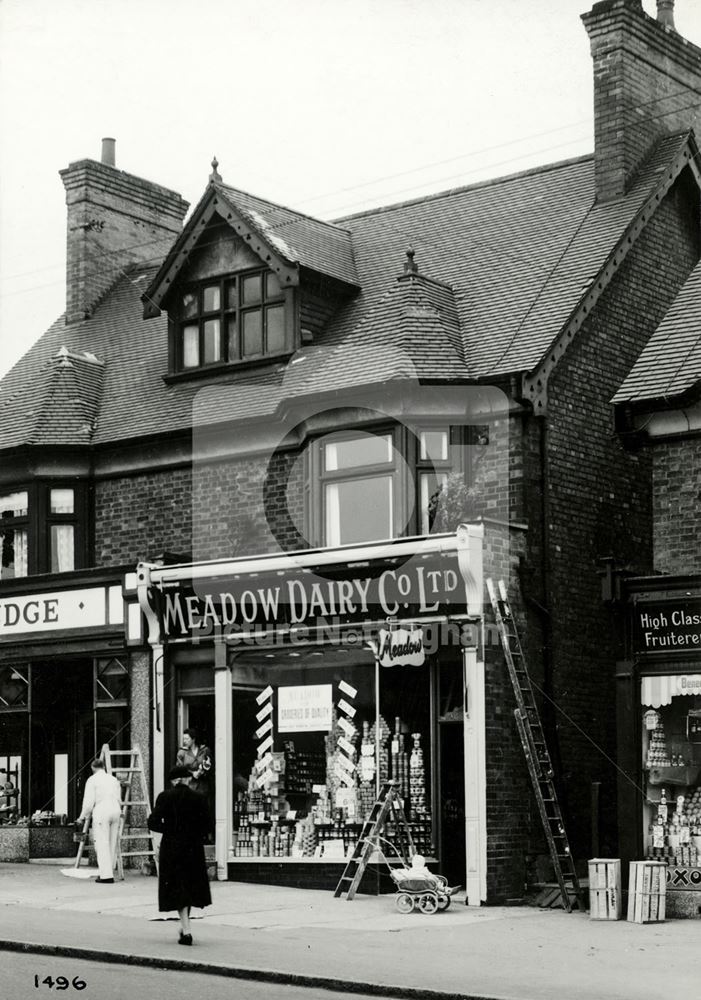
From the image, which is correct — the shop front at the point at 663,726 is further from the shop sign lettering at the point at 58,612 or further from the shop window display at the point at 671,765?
the shop sign lettering at the point at 58,612

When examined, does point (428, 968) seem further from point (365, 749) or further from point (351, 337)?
point (351, 337)

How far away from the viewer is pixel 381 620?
1873cm

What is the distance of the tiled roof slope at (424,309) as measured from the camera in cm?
2023

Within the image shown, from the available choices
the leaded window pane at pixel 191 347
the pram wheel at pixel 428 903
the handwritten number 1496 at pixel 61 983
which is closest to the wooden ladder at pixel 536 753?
the pram wheel at pixel 428 903

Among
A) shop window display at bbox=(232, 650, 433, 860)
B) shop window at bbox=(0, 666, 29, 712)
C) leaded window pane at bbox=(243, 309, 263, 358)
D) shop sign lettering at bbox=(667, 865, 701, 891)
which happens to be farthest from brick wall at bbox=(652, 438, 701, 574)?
shop window at bbox=(0, 666, 29, 712)

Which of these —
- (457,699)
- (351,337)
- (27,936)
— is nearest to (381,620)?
(457,699)

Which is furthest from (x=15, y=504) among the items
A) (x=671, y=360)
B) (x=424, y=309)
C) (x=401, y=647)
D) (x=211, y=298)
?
(x=671, y=360)

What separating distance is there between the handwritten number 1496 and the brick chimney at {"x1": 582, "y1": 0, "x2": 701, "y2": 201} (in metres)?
14.7

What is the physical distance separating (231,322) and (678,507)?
7.83m

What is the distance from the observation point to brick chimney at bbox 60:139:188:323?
2805cm

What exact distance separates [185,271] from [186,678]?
6.41 meters

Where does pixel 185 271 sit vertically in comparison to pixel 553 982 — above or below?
above

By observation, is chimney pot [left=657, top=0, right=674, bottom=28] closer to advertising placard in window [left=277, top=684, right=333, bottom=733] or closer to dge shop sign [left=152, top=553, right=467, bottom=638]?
dge shop sign [left=152, top=553, right=467, bottom=638]

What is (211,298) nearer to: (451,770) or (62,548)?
(62,548)
